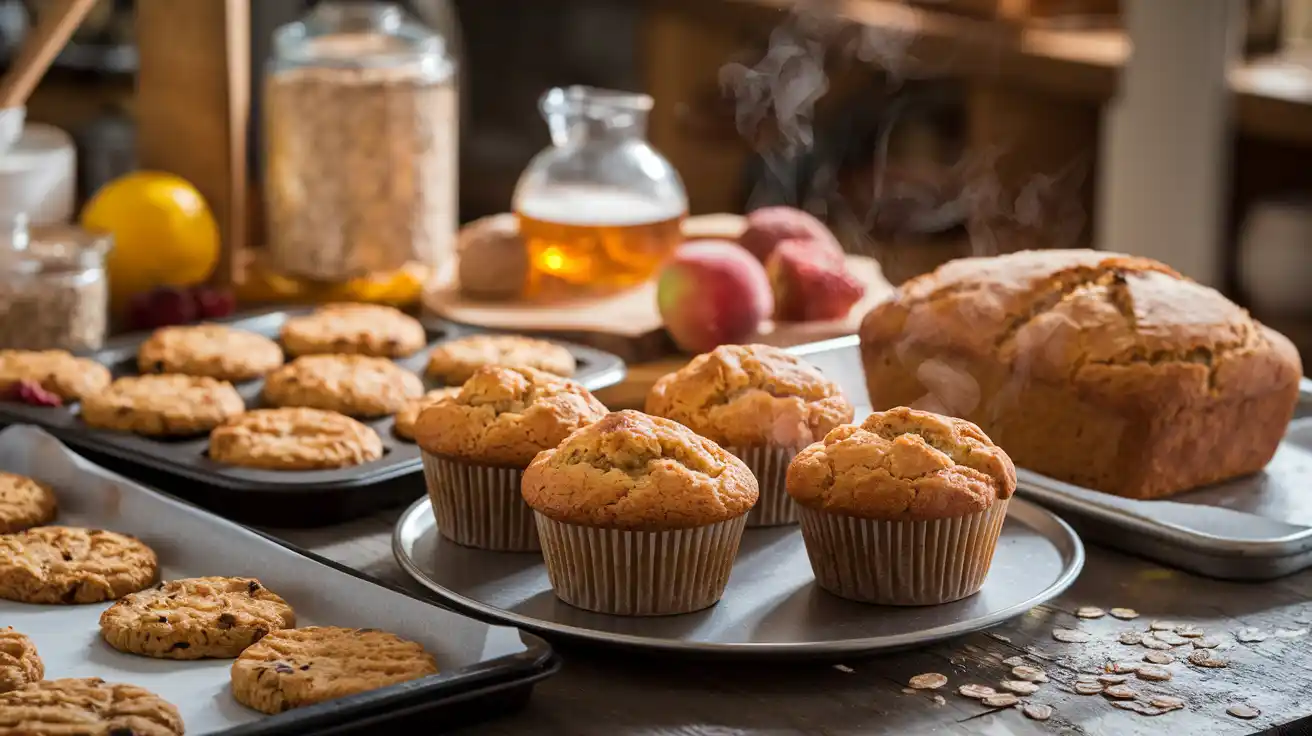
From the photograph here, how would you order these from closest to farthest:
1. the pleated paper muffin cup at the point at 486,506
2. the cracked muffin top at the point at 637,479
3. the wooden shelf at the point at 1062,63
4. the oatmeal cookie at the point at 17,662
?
the oatmeal cookie at the point at 17,662
the cracked muffin top at the point at 637,479
the pleated paper muffin cup at the point at 486,506
the wooden shelf at the point at 1062,63

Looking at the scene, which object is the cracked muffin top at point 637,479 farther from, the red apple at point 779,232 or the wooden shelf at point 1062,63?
the wooden shelf at point 1062,63

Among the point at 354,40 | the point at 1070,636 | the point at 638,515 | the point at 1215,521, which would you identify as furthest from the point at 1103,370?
the point at 354,40

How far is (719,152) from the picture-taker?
4.05 metres

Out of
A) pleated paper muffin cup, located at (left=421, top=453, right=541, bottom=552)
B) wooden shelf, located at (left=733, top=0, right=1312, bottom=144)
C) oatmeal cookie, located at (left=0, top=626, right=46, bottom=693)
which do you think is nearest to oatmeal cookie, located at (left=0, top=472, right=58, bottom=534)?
oatmeal cookie, located at (left=0, top=626, right=46, bottom=693)

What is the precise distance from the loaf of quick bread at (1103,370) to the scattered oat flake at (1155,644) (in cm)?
28

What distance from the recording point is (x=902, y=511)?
4.15 feet

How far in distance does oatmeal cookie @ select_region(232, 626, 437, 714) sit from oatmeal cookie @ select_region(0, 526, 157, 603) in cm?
22

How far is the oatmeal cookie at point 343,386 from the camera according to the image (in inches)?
69.9

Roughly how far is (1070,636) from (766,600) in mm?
252

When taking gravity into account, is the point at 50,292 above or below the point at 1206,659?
above

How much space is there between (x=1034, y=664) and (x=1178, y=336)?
450 millimetres

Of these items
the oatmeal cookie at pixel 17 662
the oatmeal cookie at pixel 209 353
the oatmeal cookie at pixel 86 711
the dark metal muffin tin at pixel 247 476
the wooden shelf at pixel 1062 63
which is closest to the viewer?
the oatmeal cookie at pixel 86 711

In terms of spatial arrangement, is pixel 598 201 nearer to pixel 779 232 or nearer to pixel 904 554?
pixel 779 232

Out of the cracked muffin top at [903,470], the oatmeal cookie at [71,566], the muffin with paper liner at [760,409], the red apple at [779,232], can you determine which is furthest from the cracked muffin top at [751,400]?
the red apple at [779,232]
